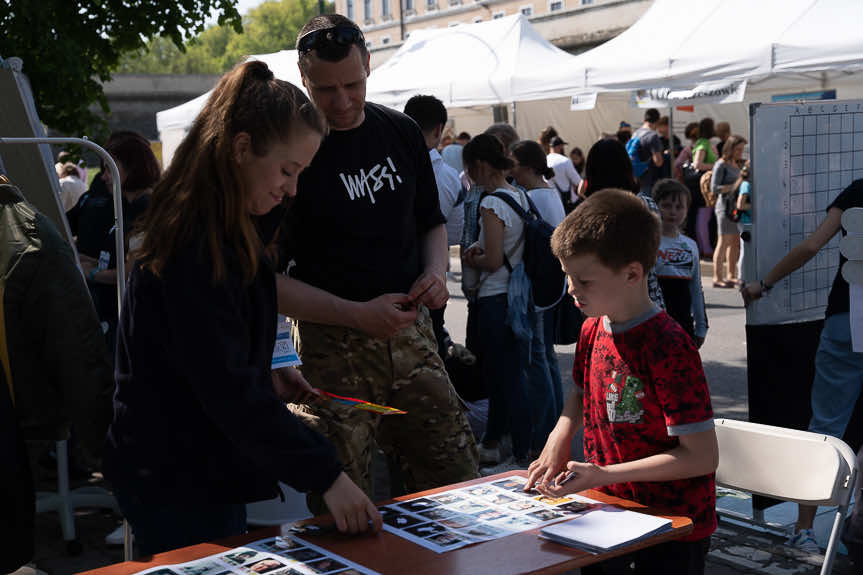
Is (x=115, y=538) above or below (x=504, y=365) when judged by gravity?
below

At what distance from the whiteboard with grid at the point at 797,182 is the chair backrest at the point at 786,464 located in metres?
1.61

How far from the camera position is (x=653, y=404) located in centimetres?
231

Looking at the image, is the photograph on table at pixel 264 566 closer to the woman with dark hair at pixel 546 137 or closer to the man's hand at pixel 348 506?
the man's hand at pixel 348 506

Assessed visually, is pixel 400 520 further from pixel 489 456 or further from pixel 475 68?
pixel 475 68

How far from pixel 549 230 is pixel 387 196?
2801 millimetres

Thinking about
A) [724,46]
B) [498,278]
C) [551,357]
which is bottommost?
[551,357]

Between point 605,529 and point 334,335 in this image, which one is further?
point 334,335

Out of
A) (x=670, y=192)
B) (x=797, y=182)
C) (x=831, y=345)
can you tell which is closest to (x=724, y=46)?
(x=670, y=192)

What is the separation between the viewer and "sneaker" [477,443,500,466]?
5.80 metres

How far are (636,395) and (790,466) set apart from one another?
783 millimetres

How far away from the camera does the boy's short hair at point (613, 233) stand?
2.35 metres

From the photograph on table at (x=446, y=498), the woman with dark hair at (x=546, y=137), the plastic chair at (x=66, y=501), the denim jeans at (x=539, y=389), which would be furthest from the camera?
the woman with dark hair at (x=546, y=137)

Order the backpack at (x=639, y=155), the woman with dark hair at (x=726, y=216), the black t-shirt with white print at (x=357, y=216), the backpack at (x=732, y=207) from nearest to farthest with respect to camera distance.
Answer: the black t-shirt with white print at (x=357, y=216) → the backpack at (x=732, y=207) → the woman with dark hair at (x=726, y=216) → the backpack at (x=639, y=155)

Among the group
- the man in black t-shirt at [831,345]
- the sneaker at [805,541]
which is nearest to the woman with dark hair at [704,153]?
the man in black t-shirt at [831,345]
